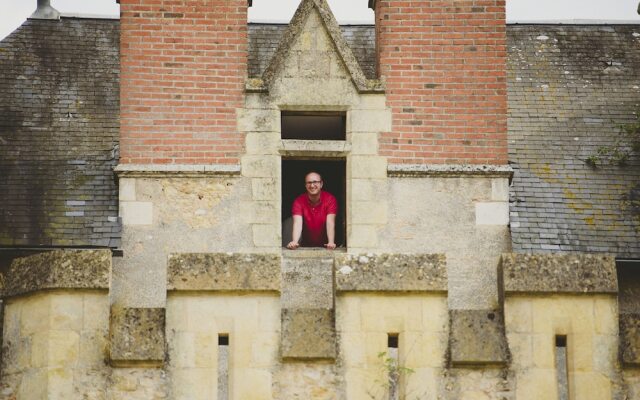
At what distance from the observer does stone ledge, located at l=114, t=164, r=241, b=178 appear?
13344 millimetres

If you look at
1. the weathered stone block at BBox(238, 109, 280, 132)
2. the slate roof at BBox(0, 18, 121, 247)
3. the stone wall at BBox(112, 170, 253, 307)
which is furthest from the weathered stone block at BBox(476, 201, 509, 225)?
the slate roof at BBox(0, 18, 121, 247)

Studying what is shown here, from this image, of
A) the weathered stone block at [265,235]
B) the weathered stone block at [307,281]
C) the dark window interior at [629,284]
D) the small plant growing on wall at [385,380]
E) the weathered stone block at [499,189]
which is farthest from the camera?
the dark window interior at [629,284]

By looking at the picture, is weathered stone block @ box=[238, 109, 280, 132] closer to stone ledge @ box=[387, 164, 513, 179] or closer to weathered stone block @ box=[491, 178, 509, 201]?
stone ledge @ box=[387, 164, 513, 179]

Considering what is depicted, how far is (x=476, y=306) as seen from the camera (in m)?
13.3

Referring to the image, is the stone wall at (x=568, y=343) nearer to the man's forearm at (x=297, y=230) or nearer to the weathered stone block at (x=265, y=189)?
the weathered stone block at (x=265, y=189)

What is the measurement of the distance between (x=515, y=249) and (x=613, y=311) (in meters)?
4.04

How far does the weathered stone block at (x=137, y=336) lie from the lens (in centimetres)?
955

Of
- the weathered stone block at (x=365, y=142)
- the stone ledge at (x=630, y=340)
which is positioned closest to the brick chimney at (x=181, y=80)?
the weathered stone block at (x=365, y=142)

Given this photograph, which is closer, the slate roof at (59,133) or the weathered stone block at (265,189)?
the weathered stone block at (265,189)

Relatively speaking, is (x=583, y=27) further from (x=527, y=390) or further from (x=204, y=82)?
(x=527, y=390)

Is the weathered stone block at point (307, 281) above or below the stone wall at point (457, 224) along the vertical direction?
below

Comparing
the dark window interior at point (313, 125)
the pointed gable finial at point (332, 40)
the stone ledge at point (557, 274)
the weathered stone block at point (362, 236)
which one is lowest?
the stone ledge at point (557, 274)

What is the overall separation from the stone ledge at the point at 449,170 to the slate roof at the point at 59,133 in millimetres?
2664

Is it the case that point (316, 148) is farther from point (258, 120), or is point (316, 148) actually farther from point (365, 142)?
point (258, 120)
